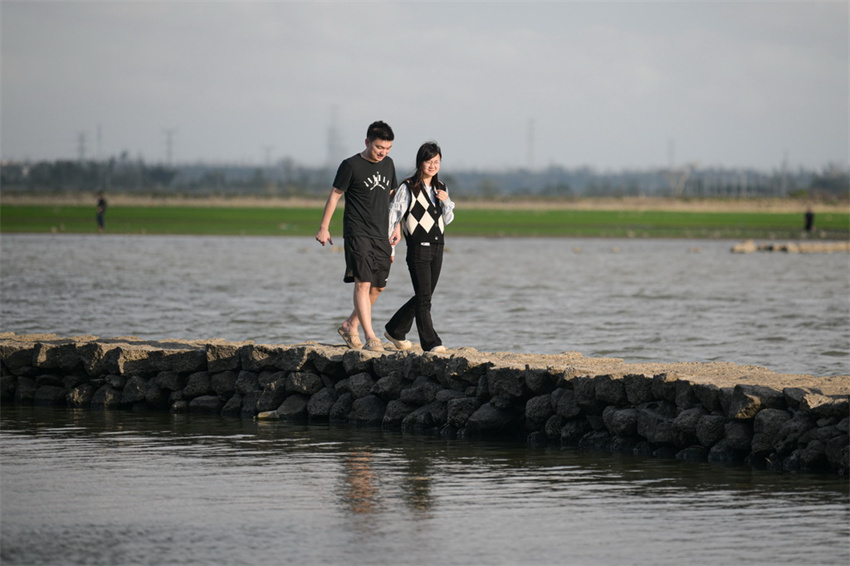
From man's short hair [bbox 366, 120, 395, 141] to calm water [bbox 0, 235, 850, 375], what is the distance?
4908 mm

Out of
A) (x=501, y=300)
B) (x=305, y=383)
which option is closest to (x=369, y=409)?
(x=305, y=383)

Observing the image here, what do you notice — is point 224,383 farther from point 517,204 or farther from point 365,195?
point 517,204

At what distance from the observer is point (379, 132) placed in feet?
37.5

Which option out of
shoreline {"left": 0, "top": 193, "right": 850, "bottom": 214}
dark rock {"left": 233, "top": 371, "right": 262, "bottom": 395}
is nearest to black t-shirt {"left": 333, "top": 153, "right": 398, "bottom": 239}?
dark rock {"left": 233, "top": 371, "right": 262, "bottom": 395}

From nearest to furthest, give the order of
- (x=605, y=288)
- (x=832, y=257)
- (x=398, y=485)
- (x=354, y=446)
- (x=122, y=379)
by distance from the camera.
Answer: (x=398, y=485) → (x=354, y=446) → (x=122, y=379) → (x=605, y=288) → (x=832, y=257)

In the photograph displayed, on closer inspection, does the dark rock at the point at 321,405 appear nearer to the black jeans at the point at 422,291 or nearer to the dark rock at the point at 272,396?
the dark rock at the point at 272,396

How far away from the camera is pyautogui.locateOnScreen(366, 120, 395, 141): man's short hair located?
11.4 m

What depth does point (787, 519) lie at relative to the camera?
23.9 feet

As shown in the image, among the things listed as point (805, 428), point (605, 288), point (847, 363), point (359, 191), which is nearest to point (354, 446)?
point (359, 191)

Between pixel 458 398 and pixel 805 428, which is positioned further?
pixel 458 398

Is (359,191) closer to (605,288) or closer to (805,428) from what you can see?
(805,428)

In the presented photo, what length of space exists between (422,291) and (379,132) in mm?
1511

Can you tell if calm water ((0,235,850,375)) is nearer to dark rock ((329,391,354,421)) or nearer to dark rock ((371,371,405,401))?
dark rock ((371,371,405,401))

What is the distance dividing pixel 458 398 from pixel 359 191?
216cm
